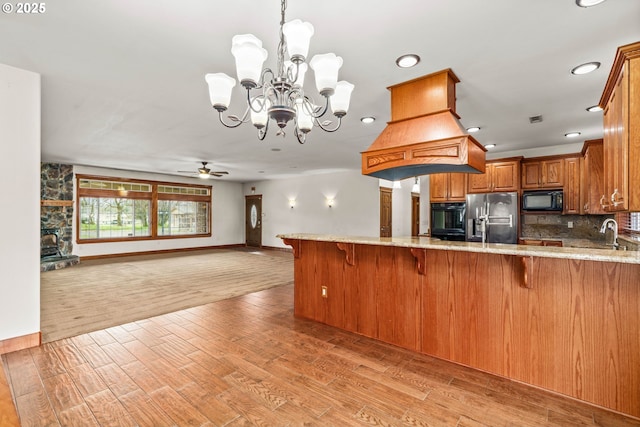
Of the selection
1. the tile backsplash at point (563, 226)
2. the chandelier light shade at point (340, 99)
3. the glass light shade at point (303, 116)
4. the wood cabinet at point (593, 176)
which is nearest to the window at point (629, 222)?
the tile backsplash at point (563, 226)

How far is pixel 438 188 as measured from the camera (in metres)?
6.03

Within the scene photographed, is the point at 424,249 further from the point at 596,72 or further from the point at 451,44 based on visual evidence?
the point at 596,72

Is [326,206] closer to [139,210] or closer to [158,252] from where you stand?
[158,252]

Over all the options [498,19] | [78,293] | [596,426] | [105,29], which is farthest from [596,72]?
[78,293]

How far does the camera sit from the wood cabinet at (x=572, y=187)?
191 inches

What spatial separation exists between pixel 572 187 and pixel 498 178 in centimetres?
108

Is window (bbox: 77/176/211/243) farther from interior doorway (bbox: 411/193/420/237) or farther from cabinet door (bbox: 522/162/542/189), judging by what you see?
cabinet door (bbox: 522/162/542/189)

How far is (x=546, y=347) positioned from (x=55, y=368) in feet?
13.0

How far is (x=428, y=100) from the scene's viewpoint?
9.48ft

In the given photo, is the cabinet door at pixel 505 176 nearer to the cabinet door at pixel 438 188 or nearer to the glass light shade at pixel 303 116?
the cabinet door at pixel 438 188

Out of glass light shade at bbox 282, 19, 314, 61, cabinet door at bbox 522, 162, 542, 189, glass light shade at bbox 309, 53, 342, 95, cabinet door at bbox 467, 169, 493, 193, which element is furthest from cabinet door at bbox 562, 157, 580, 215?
glass light shade at bbox 282, 19, 314, 61

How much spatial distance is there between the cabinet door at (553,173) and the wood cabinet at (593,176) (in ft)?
1.01

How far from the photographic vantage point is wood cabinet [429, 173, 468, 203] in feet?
18.9

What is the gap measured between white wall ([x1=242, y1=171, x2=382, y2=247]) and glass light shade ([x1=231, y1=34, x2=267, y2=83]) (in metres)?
6.90
